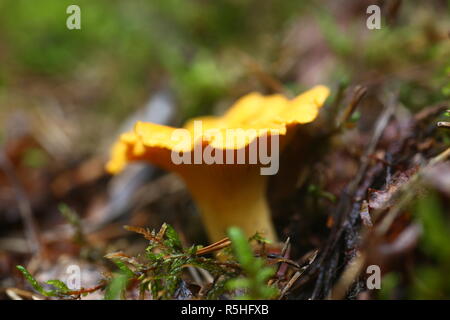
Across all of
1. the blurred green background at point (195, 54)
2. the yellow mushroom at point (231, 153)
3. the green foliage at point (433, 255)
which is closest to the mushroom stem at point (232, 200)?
the yellow mushroom at point (231, 153)

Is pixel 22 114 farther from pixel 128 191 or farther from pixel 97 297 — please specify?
pixel 97 297

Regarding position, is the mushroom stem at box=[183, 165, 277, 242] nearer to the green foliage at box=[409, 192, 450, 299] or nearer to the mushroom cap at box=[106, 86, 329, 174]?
the mushroom cap at box=[106, 86, 329, 174]

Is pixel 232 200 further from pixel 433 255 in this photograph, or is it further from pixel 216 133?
pixel 433 255

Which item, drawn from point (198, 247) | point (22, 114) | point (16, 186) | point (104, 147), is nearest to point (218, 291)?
point (198, 247)

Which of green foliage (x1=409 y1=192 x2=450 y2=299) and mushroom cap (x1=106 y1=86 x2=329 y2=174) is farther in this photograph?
mushroom cap (x1=106 y1=86 x2=329 y2=174)

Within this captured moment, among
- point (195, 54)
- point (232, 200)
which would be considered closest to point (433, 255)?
point (232, 200)

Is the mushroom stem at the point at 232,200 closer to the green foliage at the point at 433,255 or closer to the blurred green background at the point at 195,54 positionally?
the green foliage at the point at 433,255

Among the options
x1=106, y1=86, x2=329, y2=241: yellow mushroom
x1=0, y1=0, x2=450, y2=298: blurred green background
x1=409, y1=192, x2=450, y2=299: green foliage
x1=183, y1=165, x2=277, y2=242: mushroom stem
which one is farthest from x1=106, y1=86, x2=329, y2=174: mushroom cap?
x1=0, y1=0, x2=450, y2=298: blurred green background
